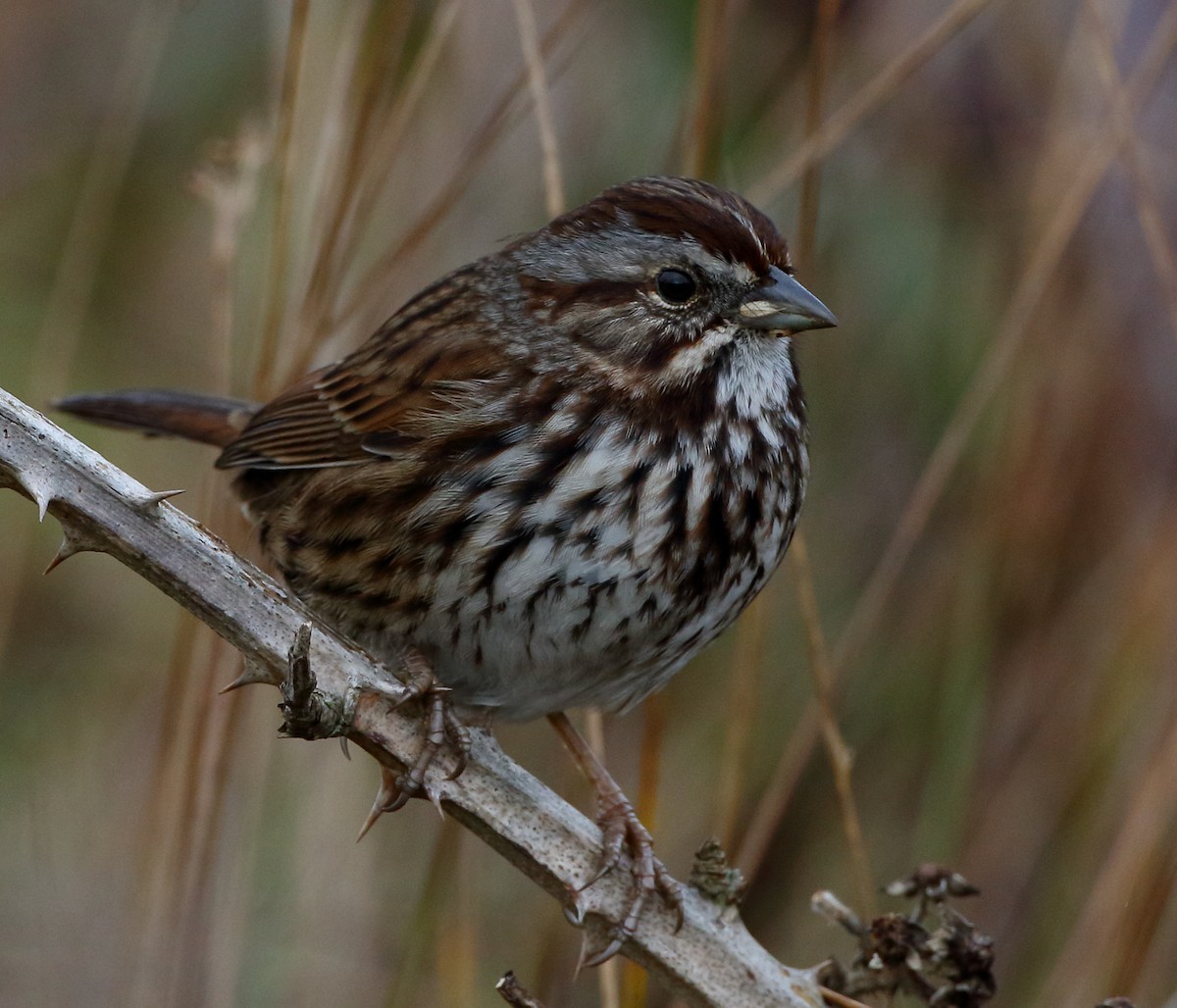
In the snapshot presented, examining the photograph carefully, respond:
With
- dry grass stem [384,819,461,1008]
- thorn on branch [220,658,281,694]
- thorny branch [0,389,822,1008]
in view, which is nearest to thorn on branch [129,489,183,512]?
thorny branch [0,389,822,1008]

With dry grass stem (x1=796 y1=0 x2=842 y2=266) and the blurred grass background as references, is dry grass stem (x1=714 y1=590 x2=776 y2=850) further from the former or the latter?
dry grass stem (x1=796 y1=0 x2=842 y2=266)

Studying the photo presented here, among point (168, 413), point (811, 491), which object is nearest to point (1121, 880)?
point (811, 491)

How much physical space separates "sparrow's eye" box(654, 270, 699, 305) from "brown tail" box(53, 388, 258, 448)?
3.47 feet

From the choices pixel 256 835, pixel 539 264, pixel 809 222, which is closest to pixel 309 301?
pixel 539 264

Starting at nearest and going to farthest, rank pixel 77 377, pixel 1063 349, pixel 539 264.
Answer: pixel 539 264 → pixel 1063 349 → pixel 77 377

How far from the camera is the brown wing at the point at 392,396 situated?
268 centimetres

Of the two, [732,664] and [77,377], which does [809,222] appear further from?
[77,377]

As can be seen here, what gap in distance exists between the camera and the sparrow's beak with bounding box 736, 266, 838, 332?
8.18 ft

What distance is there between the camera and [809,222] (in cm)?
281

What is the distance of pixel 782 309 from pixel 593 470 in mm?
359

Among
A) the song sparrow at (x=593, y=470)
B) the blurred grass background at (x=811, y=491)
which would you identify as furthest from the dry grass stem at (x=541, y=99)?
the song sparrow at (x=593, y=470)

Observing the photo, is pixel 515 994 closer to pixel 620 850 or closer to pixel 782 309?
pixel 620 850

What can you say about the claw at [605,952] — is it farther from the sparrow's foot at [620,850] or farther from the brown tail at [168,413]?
the brown tail at [168,413]

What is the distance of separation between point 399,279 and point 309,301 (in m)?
0.85
